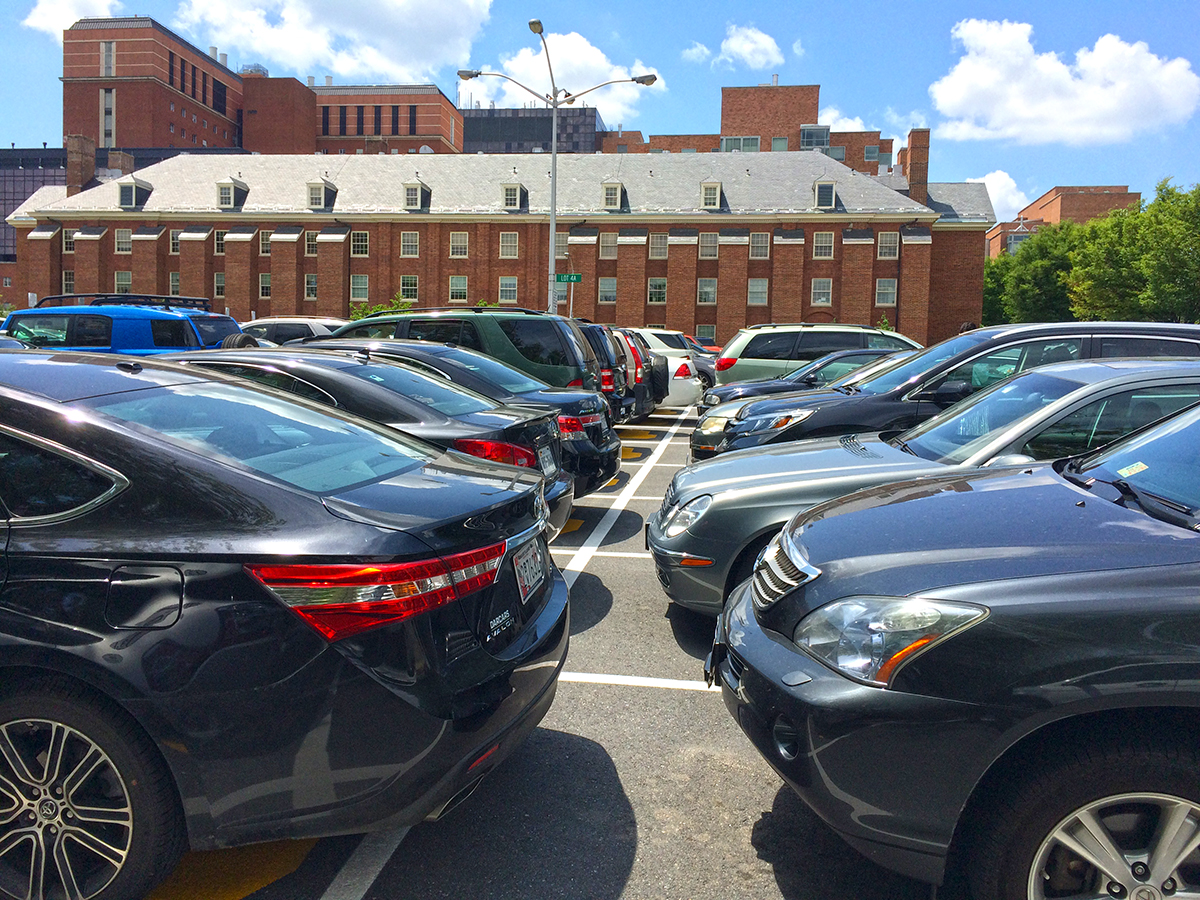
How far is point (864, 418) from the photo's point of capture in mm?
7570

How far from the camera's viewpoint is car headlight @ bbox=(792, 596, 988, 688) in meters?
2.41

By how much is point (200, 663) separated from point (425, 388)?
15.8 ft

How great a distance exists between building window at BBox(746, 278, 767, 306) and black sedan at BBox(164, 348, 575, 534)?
5477 centimetres

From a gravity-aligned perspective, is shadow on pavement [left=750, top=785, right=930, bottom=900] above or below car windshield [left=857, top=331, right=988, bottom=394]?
below

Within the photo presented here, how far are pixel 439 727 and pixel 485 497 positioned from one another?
87cm

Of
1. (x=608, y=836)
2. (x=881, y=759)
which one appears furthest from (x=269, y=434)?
(x=881, y=759)

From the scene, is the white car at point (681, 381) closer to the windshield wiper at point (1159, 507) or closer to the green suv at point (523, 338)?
the green suv at point (523, 338)

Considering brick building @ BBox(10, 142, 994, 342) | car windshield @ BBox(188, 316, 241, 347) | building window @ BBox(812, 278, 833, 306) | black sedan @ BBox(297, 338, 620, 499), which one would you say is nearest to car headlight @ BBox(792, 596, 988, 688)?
black sedan @ BBox(297, 338, 620, 499)

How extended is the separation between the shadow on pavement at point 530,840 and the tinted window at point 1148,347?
19.6 ft

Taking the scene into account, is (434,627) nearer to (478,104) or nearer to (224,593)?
(224,593)

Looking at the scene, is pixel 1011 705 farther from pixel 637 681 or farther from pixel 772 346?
pixel 772 346

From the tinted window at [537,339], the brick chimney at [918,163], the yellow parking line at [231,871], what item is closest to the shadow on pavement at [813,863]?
the yellow parking line at [231,871]

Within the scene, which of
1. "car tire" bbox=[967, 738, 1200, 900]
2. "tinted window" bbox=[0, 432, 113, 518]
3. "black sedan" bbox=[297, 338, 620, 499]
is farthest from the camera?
"black sedan" bbox=[297, 338, 620, 499]

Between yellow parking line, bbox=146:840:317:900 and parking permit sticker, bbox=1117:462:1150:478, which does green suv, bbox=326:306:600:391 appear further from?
yellow parking line, bbox=146:840:317:900
